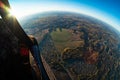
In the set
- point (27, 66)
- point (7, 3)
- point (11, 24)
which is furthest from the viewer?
point (27, 66)

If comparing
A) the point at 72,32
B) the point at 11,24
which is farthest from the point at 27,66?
the point at 72,32

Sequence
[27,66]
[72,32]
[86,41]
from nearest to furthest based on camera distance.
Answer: [27,66], [86,41], [72,32]

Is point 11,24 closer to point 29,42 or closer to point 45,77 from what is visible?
point 29,42

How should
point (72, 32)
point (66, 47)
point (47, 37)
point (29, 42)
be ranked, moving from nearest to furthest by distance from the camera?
point (29, 42) < point (66, 47) < point (47, 37) < point (72, 32)

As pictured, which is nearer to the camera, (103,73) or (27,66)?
(27,66)

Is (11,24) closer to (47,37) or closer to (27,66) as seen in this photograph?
(27,66)

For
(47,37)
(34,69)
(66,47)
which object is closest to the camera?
(34,69)

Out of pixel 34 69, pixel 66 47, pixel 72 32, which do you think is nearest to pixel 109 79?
pixel 66 47

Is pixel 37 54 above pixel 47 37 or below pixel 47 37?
above

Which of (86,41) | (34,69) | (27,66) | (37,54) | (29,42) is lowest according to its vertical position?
(86,41)
